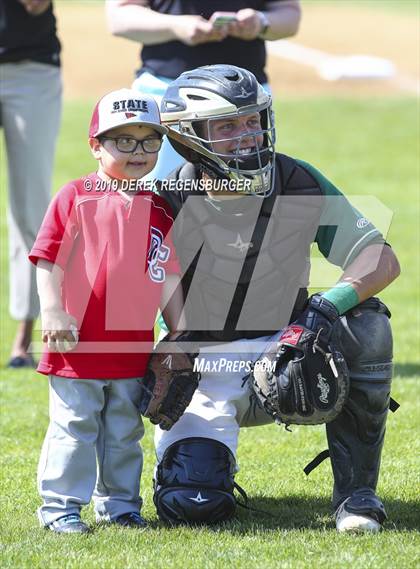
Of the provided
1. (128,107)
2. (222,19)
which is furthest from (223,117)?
(222,19)

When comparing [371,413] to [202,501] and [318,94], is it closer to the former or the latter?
[202,501]

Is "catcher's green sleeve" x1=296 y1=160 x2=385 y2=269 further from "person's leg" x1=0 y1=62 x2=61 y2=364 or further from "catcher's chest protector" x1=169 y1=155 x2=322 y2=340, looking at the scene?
"person's leg" x1=0 y1=62 x2=61 y2=364

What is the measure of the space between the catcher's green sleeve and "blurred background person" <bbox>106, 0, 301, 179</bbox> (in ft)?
4.50

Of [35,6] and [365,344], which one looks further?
[35,6]

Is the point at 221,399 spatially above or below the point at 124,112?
below

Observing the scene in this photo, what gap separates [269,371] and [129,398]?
488 mm

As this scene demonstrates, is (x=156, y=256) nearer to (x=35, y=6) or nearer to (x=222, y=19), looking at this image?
(x=222, y=19)

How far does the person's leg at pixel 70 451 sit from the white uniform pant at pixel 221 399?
43 cm

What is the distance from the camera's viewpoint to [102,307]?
4.23 metres

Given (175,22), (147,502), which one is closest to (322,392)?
(147,502)

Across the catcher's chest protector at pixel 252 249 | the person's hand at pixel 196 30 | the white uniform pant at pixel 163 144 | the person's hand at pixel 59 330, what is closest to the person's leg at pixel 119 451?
the person's hand at pixel 59 330

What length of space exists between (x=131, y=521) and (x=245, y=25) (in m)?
2.50

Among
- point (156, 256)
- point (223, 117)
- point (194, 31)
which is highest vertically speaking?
point (223, 117)

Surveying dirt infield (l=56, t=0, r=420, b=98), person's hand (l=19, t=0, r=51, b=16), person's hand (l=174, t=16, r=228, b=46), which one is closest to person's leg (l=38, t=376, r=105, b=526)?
person's hand (l=174, t=16, r=228, b=46)
